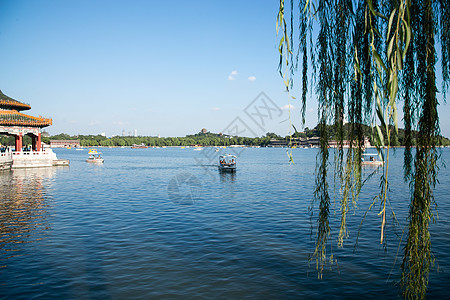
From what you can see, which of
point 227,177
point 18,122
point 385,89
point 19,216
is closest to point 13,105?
point 18,122

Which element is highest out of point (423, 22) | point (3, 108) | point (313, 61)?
point (3, 108)

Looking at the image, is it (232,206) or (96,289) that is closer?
(96,289)

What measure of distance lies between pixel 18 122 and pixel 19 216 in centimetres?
3587

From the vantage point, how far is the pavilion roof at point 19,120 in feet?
155

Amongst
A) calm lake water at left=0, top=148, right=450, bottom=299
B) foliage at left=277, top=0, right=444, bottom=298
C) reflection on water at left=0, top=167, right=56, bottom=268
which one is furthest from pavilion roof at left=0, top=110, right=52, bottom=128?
foliage at left=277, top=0, right=444, bottom=298

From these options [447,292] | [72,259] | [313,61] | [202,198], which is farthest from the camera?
[202,198]

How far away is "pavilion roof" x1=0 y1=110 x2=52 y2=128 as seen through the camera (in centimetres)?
4738

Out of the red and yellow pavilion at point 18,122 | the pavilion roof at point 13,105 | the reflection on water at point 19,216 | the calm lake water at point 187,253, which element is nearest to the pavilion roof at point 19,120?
the red and yellow pavilion at point 18,122

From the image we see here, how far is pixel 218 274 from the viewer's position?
1112cm

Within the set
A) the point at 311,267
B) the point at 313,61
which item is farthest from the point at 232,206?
the point at 313,61

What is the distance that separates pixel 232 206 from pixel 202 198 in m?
4.46

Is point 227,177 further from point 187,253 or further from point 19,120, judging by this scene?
point 19,120

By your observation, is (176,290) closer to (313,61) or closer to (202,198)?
(313,61)

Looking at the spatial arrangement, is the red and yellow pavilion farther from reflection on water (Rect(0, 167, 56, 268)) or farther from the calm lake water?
the calm lake water
